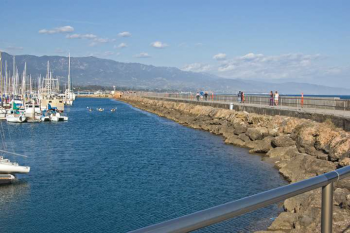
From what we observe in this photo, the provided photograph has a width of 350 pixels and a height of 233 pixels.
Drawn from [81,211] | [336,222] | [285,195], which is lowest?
[81,211]

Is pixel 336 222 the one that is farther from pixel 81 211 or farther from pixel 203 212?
pixel 81 211

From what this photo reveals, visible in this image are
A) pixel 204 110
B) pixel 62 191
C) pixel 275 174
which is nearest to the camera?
pixel 62 191

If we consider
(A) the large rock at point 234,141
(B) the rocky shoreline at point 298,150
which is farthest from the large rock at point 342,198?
(A) the large rock at point 234,141

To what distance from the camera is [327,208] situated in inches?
108

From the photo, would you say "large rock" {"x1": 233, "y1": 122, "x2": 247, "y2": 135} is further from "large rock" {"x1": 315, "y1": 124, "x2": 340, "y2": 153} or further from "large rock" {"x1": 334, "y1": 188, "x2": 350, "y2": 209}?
"large rock" {"x1": 334, "y1": 188, "x2": 350, "y2": 209}

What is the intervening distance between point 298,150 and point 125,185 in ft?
30.2

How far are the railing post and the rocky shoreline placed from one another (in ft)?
3.61

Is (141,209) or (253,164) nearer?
(141,209)

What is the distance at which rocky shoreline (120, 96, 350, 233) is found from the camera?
6.26m

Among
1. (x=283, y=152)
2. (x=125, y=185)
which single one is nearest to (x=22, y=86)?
(x=125, y=185)

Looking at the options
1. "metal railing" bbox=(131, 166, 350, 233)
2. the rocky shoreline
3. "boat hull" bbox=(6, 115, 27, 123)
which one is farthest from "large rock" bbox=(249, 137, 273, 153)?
"boat hull" bbox=(6, 115, 27, 123)

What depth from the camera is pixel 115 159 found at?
80.7ft

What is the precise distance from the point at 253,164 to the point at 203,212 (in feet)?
64.6

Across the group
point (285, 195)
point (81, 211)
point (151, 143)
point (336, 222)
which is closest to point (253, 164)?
point (81, 211)
